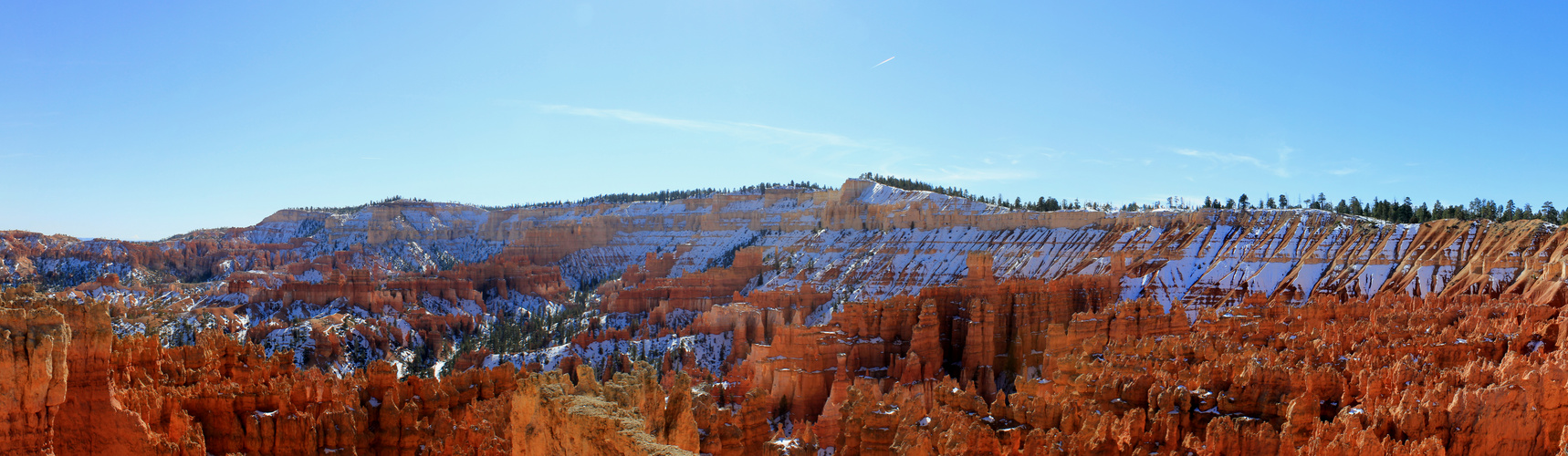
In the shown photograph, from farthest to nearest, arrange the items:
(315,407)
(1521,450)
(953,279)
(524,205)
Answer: (524,205) → (953,279) → (315,407) → (1521,450)

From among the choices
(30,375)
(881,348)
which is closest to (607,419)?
(30,375)

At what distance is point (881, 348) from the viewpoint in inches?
1497

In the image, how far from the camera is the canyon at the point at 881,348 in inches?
554

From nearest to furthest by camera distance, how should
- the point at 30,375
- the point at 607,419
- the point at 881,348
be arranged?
the point at 607,419, the point at 30,375, the point at 881,348

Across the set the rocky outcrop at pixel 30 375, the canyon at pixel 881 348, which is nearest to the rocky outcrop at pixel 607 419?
the canyon at pixel 881 348

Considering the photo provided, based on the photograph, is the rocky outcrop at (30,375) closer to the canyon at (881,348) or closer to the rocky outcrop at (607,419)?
A: the canyon at (881,348)

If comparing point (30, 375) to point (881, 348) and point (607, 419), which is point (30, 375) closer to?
point (607, 419)

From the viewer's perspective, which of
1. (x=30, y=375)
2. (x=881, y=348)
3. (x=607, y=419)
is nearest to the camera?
(x=607, y=419)

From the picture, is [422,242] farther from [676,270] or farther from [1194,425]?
[1194,425]

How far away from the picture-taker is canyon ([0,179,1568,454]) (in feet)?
46.1

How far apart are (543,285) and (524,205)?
3850 inches

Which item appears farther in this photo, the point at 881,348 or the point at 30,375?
the point at 881,348

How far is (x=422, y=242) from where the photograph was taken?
495ft

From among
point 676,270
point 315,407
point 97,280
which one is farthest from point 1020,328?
point 97,280
